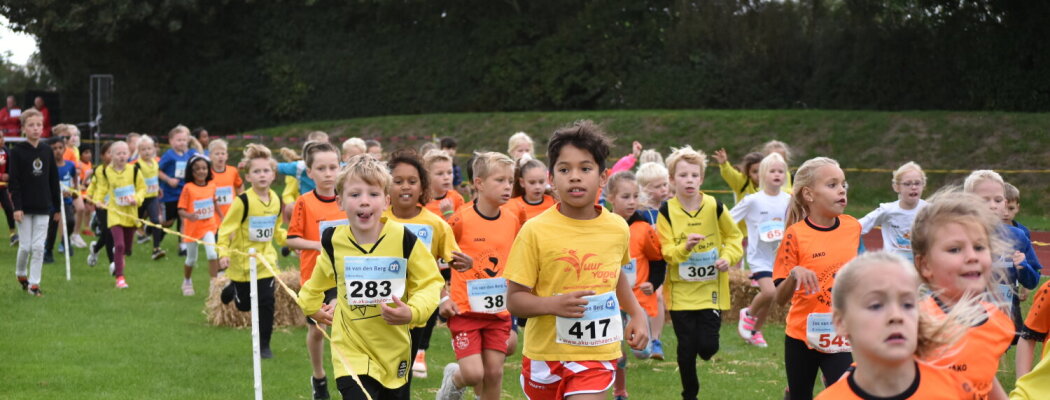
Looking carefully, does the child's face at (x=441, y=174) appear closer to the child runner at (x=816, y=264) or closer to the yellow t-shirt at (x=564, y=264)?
the child runner at (x=816, y=264)

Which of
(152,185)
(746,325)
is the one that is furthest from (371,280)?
(152,185)

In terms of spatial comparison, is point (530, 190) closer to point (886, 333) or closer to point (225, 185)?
point (886, 333)

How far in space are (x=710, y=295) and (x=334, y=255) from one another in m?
3.69

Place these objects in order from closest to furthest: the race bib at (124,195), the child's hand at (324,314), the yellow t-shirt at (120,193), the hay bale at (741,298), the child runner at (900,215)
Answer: the child's hand at (324,314) → the child runner at (900,215) → the hay bale at (741,298) → the yellow t-shirt at (120,193) → the race bib at (124,195)

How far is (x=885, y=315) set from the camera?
3.45 m

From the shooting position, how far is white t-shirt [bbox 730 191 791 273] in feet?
34.3

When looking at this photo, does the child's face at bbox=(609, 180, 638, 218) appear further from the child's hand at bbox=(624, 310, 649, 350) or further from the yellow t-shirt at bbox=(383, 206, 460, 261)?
the child's hand at bbox=(624, 310, 649, 350)

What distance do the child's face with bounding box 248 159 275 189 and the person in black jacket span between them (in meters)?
A: 4.55

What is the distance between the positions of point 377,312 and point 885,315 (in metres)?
3.33

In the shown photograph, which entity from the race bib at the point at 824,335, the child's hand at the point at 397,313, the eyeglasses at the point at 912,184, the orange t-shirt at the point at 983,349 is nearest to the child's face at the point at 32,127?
the child's hand at the point at 397,313

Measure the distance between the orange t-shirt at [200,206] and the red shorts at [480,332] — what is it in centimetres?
772

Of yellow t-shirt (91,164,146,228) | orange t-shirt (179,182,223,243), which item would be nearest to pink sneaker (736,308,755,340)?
orange t-shirt (179,182,223,243)

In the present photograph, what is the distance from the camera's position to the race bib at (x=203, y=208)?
1487 centimetres

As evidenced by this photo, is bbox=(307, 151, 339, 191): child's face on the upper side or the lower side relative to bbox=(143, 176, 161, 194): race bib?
upper
